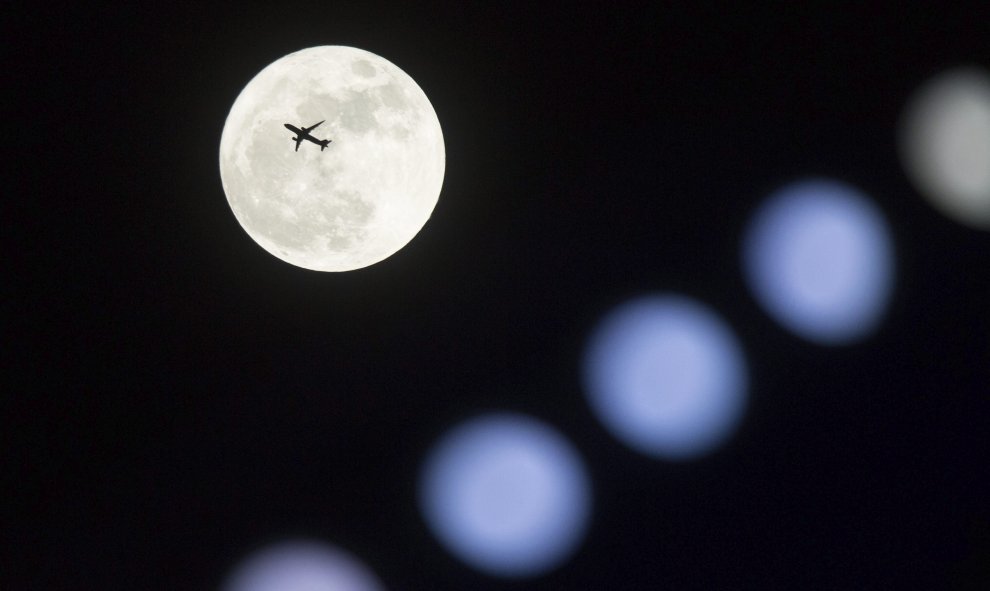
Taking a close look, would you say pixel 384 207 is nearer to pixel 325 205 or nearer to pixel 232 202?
pixel 325 205

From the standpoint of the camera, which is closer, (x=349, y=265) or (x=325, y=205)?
(x=325, y=205)

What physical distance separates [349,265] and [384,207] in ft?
1.53

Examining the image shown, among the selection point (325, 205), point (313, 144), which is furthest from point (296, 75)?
point (325, 205)

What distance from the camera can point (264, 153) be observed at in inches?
169

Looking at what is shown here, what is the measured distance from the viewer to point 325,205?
4.33 meters

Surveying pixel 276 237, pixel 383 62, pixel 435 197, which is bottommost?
pixel 276 237

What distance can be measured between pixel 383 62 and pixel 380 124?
1.63ft

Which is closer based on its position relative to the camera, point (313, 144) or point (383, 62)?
point (313, 144)

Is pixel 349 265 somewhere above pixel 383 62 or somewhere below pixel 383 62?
below

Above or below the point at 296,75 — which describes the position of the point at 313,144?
below

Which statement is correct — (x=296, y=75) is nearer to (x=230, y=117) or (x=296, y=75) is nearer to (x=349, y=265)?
(x=230, y=117)

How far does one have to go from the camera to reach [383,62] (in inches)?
183

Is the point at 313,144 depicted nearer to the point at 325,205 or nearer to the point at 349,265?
the point at 325,205

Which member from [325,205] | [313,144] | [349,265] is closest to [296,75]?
[313,144]
